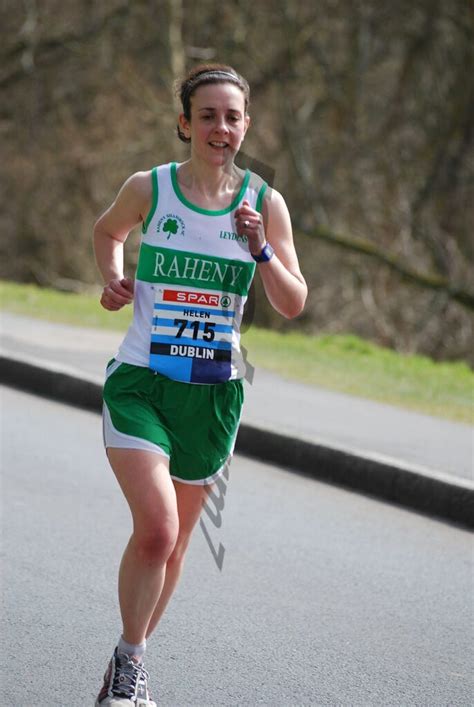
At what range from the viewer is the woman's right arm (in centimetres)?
406

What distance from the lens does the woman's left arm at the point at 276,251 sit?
3926 mm

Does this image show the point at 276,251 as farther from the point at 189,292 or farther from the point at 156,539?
the point at 156,539

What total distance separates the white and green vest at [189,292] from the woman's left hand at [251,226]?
15 centimetres

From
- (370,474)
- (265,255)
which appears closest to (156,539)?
(265,255)

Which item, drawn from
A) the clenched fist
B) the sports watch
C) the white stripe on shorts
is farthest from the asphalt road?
the sports watch

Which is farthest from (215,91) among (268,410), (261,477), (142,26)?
(142,26)

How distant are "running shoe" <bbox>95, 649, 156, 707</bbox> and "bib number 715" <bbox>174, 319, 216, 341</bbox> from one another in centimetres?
89

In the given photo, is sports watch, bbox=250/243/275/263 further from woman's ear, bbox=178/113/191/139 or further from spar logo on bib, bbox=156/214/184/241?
woman's ear, bbox=178/113/191/139

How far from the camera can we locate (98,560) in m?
6.07

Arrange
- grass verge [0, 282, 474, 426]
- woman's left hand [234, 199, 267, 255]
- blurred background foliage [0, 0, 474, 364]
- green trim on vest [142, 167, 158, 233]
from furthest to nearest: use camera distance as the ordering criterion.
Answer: blurred background foliage [0, 0, 474, 364] → grass verge [0, 282, 474, 426] → green trim on vest [142, 167, 158, 233] → woman's left hand [234, 199, 267, 255]

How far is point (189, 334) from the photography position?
4066 millimetres

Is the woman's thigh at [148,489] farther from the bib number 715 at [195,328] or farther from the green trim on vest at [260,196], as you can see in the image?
the green trim on vest at [260,196]

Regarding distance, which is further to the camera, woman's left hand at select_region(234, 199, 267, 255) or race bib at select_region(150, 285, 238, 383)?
race bib at select_region(150, 285, 238, 383)

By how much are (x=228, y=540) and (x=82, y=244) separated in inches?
815
